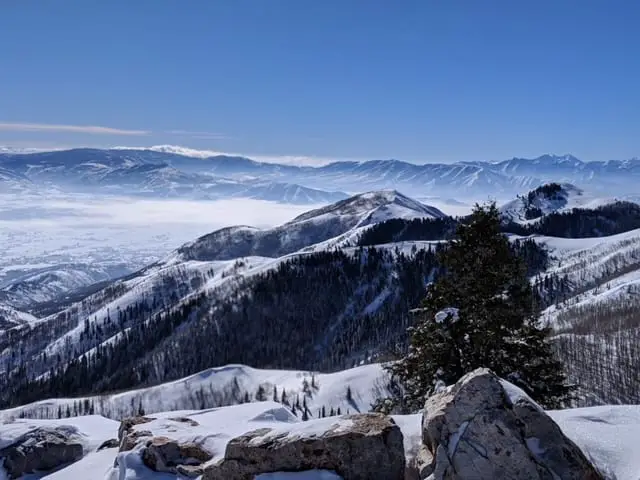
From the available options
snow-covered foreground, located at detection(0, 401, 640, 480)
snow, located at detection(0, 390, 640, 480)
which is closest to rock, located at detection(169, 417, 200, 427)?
snow-covered foreground, located at detection(0, 401, 640, 480)

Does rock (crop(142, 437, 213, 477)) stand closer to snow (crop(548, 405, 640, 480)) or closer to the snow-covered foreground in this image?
the snow-covered foreground

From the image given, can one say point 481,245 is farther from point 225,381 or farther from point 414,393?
point 225,381

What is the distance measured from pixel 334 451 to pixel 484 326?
37.6 ft

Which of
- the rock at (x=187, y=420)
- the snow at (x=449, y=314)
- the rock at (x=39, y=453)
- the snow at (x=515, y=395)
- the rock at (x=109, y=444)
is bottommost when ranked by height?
the rock at (x=39, y=453)

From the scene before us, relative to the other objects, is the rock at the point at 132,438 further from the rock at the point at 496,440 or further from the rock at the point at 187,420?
the rock at the point at 496,440

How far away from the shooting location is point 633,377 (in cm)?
12375

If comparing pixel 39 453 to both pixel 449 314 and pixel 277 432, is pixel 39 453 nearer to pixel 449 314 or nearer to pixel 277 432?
pixel 277 432

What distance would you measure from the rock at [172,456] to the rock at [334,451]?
4.55 meters

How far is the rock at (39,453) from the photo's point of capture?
34.6 metres

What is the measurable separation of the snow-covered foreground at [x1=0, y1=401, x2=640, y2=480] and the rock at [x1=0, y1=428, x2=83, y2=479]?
0.71 metres

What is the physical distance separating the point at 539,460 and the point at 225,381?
156 m

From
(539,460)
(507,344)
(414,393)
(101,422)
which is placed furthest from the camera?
(101,422)

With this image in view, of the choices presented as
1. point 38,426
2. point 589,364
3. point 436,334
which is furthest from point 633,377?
point 38,426

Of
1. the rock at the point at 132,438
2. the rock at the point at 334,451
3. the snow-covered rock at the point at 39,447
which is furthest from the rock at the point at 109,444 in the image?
the rock at the point at 334,451
